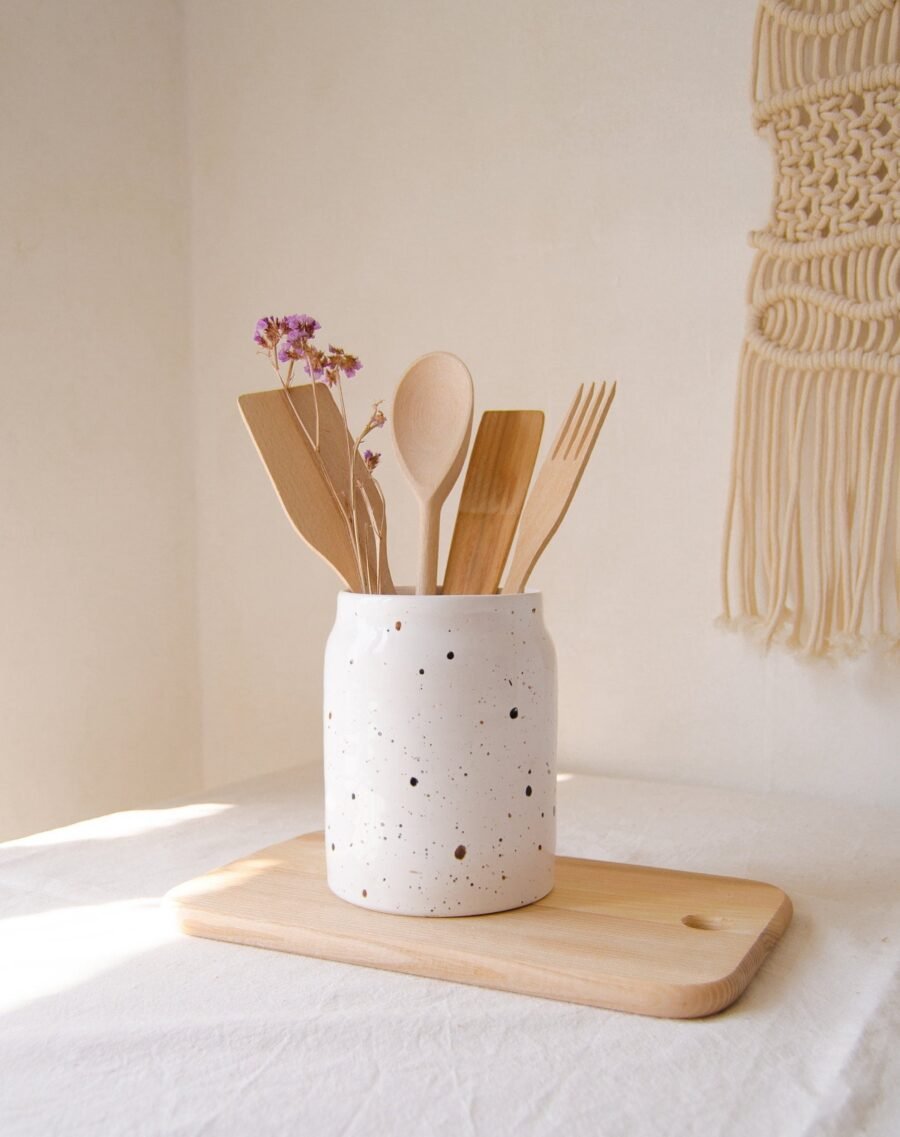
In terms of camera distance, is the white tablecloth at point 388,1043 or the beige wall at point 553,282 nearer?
the white tablecloth at point 388,1043

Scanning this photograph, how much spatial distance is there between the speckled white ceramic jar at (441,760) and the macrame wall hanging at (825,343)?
0.40m

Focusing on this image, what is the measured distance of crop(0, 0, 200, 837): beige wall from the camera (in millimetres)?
1131

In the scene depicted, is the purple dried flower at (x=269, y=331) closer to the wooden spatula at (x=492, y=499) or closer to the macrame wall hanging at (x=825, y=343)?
the wooden spatula at (x=492, y=499)

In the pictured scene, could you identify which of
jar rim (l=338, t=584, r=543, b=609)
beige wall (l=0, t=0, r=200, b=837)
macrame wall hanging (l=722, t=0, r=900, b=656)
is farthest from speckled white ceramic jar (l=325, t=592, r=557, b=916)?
beige wall (l=0, t=0, r=200, b=837)

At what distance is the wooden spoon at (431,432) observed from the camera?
659mm

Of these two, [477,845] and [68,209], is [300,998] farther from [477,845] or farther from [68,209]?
[68,209]

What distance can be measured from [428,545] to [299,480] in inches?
3.4

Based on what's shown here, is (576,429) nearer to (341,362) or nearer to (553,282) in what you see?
(341,362)

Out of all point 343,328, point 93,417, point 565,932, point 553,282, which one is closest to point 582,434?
point 565,932

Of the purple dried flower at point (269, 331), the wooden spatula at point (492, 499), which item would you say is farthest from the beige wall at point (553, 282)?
the purple dried flower at point (269, 331)

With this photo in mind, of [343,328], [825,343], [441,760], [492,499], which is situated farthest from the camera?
[343,328]

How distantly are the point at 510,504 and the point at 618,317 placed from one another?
0.40 meters

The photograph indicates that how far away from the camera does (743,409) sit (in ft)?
3.15

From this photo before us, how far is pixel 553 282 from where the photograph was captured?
1.07 metres
